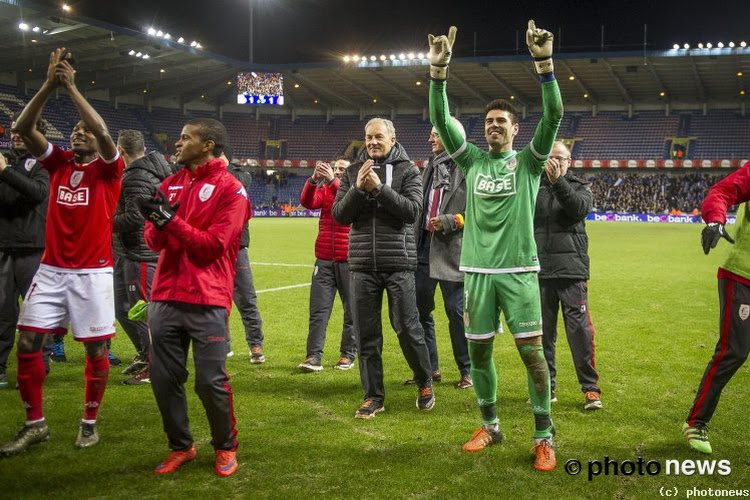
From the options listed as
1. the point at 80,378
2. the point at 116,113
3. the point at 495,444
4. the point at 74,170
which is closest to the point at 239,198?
the point at 74,170

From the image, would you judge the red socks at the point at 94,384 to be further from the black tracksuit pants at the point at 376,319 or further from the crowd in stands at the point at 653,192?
the crowd in stands at the point at 653,192

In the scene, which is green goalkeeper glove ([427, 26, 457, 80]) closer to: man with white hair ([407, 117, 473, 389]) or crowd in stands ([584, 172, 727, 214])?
man with white hair ([407, 117, 473, 389])

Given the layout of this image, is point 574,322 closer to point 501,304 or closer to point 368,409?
point 501,304

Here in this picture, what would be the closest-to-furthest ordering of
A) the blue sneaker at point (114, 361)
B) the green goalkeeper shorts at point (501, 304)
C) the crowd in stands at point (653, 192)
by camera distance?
the green goalkeeper shorts at point (501, 304) < the blue sneaker at point (114, 361) < the crowd in stands at point (653, 192)

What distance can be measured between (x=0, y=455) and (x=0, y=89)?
46.2 meters

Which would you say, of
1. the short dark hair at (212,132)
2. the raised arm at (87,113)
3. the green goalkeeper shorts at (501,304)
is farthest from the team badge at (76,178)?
the green goalkeeper shorts at (501,304)

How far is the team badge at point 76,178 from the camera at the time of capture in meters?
4.82

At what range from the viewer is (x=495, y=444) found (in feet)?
15.9

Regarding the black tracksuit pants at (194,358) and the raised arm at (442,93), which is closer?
the black tracksuit pants at (194,358)

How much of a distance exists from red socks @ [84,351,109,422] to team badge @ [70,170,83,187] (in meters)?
1.21

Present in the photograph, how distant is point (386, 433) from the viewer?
16.9 feet

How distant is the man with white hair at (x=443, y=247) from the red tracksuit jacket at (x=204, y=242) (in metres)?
2.32

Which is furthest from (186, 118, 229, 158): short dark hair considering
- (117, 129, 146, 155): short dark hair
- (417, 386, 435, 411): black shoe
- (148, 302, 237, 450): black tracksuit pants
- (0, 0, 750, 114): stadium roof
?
(0, 0, 750, 114): stadium roof

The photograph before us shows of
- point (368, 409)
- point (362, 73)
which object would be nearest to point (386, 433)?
point (368, 409)
